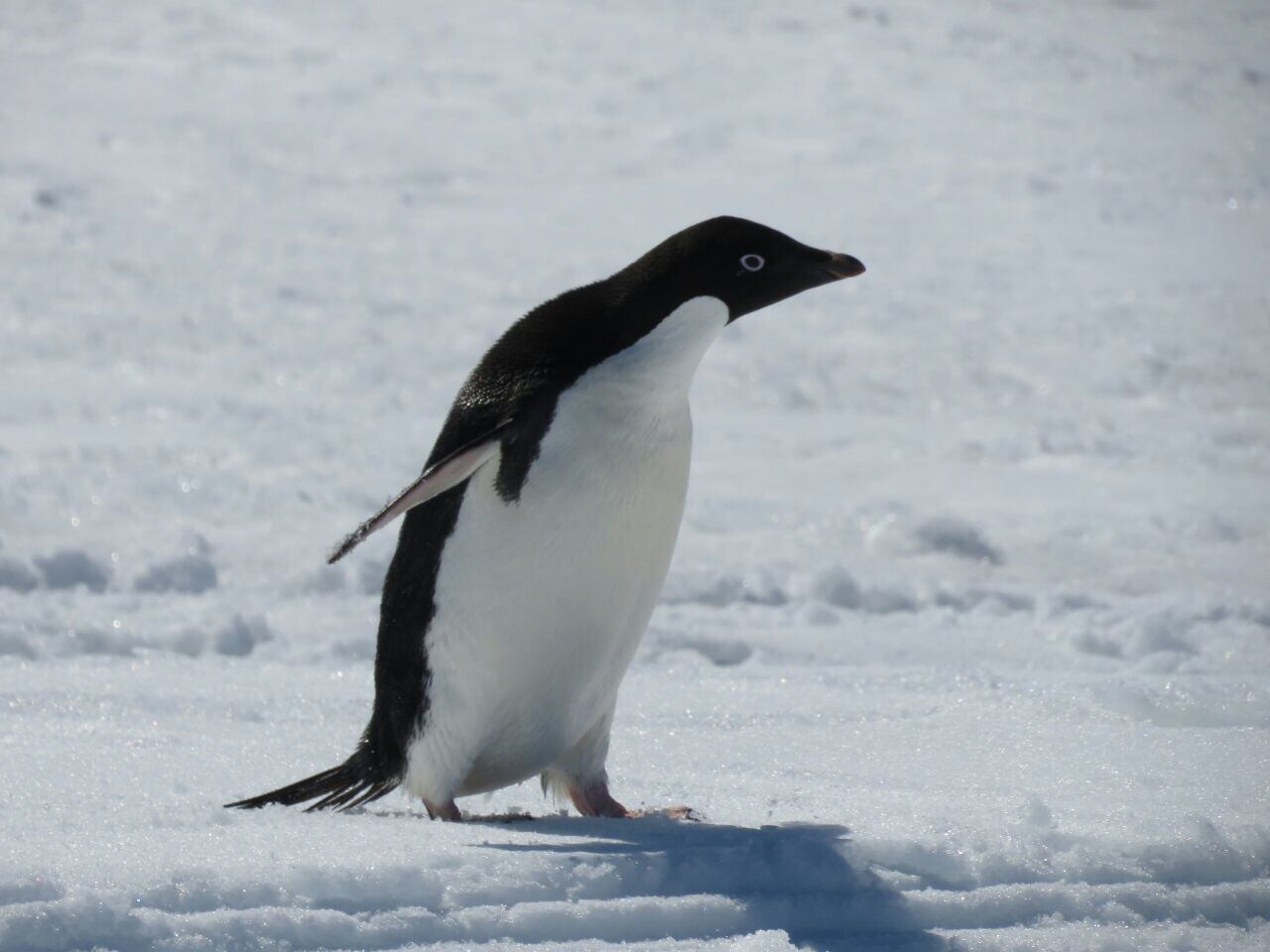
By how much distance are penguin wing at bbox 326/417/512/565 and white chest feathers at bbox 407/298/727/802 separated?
0.17 ft

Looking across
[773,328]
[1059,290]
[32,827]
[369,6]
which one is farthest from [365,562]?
[369,6]

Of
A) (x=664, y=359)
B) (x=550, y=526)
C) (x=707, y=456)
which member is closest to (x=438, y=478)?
(x=550, y=526)

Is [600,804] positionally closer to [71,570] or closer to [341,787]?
[341,787]

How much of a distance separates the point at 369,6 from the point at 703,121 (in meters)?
3.27

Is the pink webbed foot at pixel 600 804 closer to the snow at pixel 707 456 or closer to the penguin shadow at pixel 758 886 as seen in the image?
the snow at pixel 707 456

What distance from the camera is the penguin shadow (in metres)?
1.88

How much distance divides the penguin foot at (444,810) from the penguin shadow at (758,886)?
303mm

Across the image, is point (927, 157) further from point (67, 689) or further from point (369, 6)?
point (67, 689)

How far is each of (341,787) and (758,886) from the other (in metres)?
0.75

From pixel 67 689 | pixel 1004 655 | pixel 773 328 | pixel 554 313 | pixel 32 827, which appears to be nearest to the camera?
pixel 32 827

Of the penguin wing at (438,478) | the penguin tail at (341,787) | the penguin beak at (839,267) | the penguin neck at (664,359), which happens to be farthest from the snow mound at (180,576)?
the penguin beak at (839,267)

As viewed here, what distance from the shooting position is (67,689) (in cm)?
297

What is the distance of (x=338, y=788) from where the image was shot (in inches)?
96.4

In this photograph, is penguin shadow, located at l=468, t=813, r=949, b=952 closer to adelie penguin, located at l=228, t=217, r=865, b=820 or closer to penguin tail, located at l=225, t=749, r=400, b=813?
adelie penguin, located at l=228, t=217, r=865, b=820
